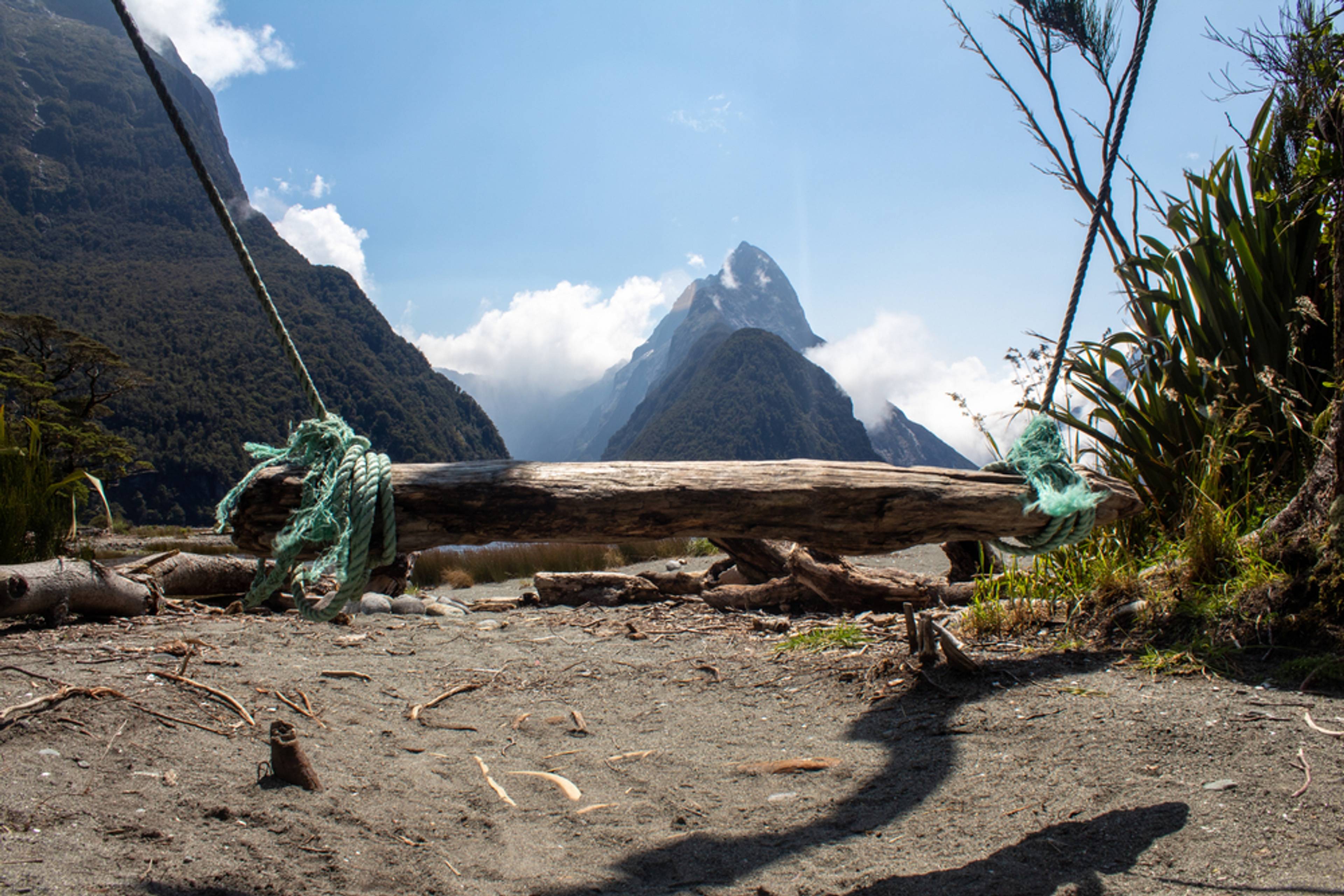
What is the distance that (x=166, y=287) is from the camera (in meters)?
71.8

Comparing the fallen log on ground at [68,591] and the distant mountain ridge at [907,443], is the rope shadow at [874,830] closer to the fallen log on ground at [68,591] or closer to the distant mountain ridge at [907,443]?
the fallen log on ground at [68,591]

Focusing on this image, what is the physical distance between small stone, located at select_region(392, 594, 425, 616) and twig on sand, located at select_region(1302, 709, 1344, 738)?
5.64m

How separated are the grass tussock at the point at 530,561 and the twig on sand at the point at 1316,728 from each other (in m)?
8.76

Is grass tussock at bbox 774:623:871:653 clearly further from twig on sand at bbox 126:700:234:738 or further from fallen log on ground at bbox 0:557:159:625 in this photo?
fallen log on ground at bbox 0:557:159:625

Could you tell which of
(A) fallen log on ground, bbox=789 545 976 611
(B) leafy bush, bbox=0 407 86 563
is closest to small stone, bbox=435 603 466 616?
(B) leafy bush, bbox=0 407 86 563

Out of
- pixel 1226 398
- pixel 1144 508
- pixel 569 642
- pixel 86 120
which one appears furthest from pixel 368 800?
pixel 86 120

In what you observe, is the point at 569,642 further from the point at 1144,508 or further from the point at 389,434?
the point at 389,434

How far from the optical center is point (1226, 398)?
11.1ft

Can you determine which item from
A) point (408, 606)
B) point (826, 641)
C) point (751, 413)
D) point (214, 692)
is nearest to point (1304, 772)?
point (826, 641)

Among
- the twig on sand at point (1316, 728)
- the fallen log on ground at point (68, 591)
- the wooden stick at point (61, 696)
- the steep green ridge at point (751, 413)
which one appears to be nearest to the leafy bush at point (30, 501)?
the fallen log on ground at point (68, 591)

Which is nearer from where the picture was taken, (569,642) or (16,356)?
(569,642)

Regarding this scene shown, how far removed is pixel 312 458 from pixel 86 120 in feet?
463

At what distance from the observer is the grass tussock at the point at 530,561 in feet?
35.1

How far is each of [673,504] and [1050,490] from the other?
3.94 ft
